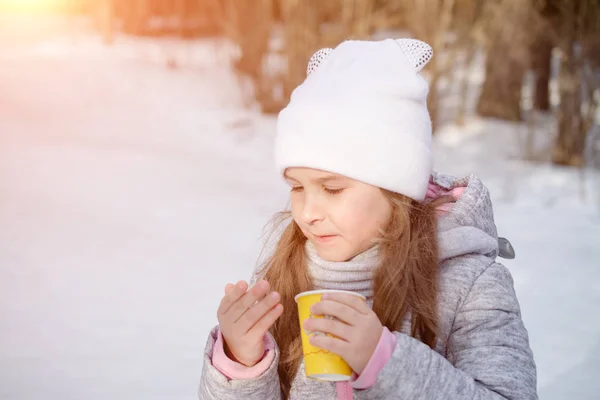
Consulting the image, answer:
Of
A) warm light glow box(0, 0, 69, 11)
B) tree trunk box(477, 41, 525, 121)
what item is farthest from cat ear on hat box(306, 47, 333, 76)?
warm light glow box(0, 0, 69, 11)

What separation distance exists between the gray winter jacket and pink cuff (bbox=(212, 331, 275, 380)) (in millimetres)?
12

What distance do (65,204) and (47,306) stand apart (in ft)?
5.20

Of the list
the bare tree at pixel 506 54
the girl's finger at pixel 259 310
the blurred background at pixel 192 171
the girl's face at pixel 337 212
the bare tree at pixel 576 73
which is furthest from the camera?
the bare tree at pixel 506 54

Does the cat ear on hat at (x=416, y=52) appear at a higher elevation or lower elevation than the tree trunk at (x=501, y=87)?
higher

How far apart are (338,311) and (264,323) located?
0.69ft

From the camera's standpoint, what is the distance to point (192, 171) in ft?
19.3

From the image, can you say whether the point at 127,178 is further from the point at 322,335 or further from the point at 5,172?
the point at 322,335

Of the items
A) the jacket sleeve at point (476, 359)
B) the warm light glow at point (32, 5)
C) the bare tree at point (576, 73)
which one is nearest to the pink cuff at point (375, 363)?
the jacket sleeve at point (476, 359)

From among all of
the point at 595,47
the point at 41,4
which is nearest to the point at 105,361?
the point at 595,47

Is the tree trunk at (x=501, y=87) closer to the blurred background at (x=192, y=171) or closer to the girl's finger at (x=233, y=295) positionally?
the blurred background at (x=192, y=171)

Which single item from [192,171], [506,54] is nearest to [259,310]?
[192,171]

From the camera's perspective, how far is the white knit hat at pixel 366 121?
1.74 meters

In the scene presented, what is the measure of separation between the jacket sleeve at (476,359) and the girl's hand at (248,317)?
0.84 ft

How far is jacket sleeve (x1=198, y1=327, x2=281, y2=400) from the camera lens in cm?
159
